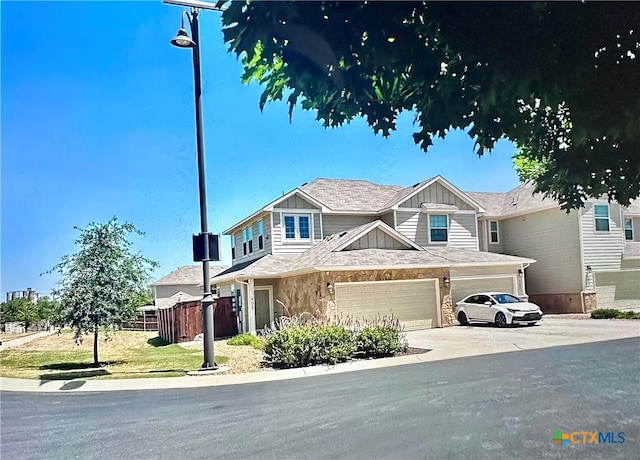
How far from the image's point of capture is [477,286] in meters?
23.8

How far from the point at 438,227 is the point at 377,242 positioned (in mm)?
5019

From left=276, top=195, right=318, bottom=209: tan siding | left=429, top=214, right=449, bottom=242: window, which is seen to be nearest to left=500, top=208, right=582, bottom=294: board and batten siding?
left=429, top=214, right=449, bottom=242: window

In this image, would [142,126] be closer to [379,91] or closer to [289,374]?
[379,91]

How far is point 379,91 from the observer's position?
2998 millimetres

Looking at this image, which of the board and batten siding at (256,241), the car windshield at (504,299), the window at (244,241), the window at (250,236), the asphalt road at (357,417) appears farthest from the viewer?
the window at (244,241)

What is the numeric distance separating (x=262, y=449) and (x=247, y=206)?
3.61 m

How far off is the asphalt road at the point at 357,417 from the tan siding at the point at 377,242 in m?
10.2

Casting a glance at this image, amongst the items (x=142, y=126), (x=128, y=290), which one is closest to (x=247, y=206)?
(x=142, y=126)

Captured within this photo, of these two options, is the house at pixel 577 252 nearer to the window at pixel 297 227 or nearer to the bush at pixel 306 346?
the window at pixel 297 227

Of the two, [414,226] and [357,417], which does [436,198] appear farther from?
[357,417]

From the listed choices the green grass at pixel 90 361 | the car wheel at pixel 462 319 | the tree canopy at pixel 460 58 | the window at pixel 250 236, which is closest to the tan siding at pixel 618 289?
the car wheel at pixel 462 319

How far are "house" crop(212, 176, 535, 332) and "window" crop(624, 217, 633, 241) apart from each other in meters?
4.91

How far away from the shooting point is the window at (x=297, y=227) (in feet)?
75.2

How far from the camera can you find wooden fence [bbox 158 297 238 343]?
21234mm
